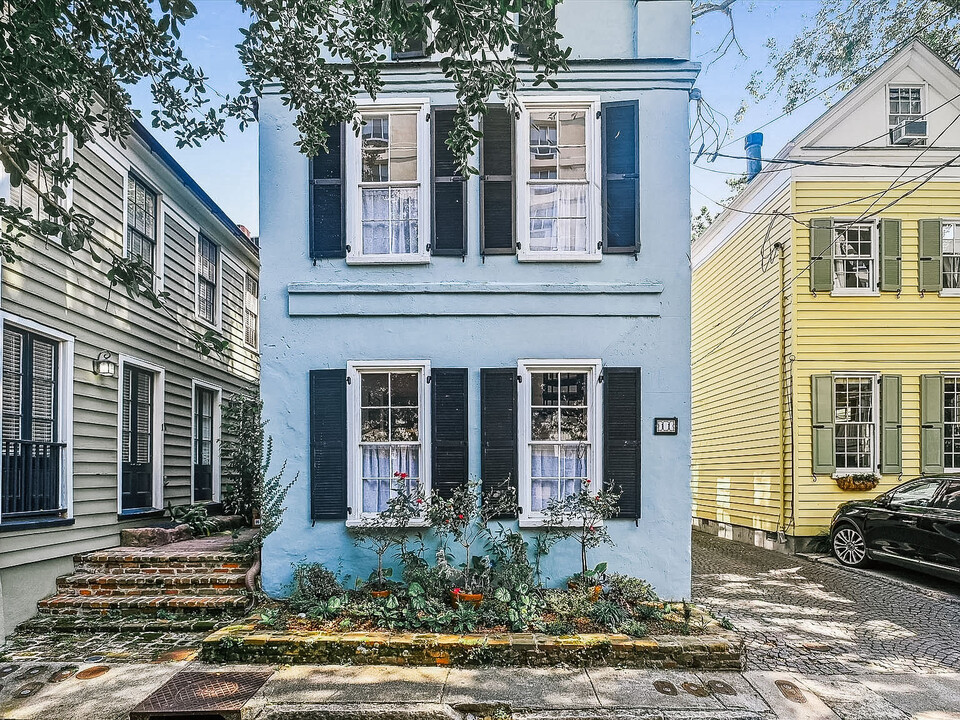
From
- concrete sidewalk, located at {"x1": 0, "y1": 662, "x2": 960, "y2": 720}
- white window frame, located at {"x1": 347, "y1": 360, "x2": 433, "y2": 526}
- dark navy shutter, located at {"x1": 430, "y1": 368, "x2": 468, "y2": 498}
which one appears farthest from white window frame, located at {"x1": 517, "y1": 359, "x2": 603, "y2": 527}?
concrete sidewalk, located at {"x1": 0, "y1": 662, "x2": 960, "y2": 720}

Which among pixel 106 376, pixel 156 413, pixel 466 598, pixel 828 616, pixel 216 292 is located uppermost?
pixel 216 292

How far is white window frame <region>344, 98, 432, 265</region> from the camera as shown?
7742 mm

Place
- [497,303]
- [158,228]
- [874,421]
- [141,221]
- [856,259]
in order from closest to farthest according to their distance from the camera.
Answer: [497,303]
[141,221]
[158,228]
[874,421]
[856,259]

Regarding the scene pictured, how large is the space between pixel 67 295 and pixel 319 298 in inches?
124

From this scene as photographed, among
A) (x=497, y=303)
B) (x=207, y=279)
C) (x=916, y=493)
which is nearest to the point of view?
(x=497, y=303)

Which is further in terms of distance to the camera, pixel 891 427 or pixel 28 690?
pixel 891 427

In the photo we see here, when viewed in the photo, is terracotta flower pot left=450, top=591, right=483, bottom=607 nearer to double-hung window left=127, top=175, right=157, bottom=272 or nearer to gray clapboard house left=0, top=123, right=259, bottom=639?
gray clapboard house left=0, top=123, right=259, bottom=639

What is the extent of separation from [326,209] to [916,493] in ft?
28.2

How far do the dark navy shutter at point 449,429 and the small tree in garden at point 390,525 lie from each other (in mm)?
313

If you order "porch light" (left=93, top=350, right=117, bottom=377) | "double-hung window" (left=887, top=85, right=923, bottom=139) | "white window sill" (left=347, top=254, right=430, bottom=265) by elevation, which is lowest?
"porch light" (left=93, top=350, right=117, bottom=377)

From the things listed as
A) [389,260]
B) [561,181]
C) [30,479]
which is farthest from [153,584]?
[561,181]

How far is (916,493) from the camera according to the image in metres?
9.73

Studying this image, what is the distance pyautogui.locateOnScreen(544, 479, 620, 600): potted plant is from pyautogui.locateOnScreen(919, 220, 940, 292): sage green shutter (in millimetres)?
7616

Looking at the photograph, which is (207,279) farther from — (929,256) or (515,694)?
(929,256)
